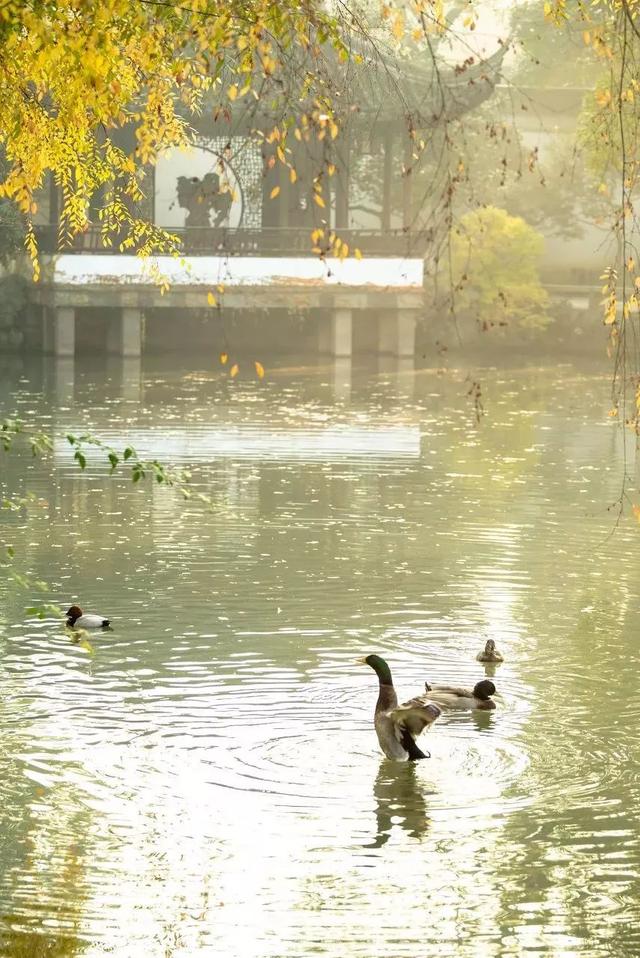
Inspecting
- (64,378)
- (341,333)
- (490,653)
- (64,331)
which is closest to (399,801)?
(490,653)

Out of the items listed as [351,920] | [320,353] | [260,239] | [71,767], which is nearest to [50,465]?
[71,767]

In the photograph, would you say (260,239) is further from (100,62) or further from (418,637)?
(100,62)

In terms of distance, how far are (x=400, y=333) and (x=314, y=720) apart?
2514 centimetres

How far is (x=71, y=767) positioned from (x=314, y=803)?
3.81 feet

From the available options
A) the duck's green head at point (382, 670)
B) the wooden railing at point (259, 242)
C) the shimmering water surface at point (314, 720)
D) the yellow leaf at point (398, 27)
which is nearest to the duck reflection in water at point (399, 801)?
the shimmering water surface at point (314, 720)

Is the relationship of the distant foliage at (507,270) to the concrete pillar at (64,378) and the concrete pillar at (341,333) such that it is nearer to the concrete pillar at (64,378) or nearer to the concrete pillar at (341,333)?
the concrete pillar at (341,333)

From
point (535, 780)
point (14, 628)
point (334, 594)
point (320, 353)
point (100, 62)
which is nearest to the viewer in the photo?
point (100, 62)

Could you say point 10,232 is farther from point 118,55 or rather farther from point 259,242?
point 118,55

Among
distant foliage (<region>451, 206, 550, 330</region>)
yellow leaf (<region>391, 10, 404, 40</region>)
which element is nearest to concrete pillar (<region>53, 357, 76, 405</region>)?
distant foliage (<region>451, 206, 550, 330</region>)

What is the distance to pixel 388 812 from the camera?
7059 mm

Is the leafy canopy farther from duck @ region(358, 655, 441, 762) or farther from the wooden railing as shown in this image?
the wooden railing

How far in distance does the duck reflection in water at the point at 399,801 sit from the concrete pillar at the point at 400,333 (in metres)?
25.5

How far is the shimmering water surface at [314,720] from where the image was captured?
594 centimetres

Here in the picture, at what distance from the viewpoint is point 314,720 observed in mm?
8328
